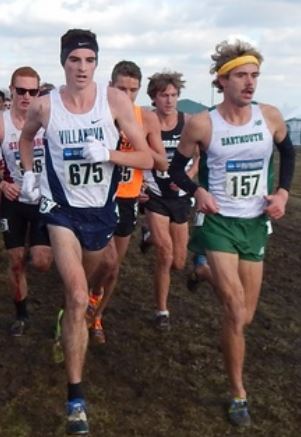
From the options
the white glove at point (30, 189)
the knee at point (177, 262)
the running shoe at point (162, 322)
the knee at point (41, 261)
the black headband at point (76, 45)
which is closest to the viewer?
the black headband at point (76, 45)

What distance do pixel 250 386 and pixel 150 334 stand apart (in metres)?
1.28

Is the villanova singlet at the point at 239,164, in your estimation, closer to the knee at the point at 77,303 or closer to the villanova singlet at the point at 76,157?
the villanova singlet at the point at 76,157

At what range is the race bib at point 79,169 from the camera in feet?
18.2

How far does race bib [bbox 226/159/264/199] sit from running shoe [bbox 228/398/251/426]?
1403 millimetres

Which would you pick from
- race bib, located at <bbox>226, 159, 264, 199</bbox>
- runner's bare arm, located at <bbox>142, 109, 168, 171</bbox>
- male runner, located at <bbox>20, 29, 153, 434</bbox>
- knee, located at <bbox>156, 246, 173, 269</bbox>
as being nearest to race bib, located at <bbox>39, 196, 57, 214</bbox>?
male runner, located at <bbox>20, 29, 153, 434</bbox>

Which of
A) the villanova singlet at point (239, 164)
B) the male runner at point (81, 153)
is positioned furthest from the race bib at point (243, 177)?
the male runner at point (81, 153)

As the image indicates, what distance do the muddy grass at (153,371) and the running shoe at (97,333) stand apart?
8cm

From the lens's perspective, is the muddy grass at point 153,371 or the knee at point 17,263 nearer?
the muddy grass at point 153,371

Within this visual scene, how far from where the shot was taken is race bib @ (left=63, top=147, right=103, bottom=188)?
218 inches

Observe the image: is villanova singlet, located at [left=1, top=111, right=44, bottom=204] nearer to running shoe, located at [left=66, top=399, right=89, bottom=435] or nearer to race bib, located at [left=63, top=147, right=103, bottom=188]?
race bib, located at [left=63, top=147, right=103, bottom=188]

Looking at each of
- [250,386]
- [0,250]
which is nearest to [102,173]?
[250,386]

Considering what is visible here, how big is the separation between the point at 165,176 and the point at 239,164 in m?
2.15

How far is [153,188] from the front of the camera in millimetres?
7797

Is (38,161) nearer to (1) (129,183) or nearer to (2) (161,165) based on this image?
(1) (129,183)
